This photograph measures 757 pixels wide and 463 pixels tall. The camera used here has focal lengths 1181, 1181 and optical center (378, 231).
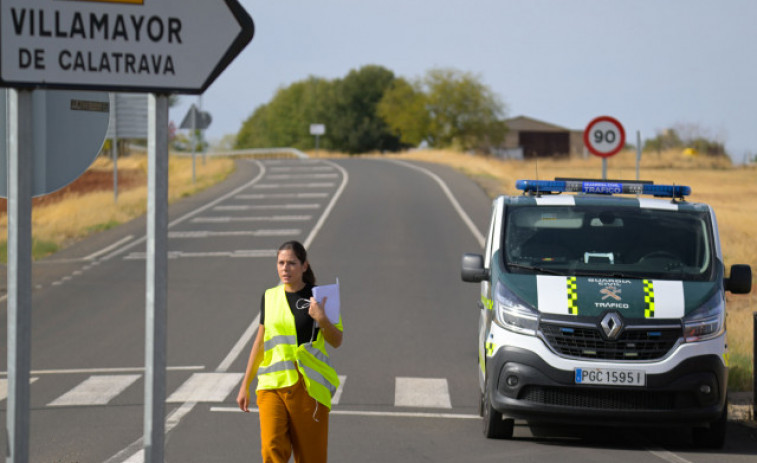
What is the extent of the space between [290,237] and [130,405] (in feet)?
50.7

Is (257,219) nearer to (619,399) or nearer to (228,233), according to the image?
(228,233)

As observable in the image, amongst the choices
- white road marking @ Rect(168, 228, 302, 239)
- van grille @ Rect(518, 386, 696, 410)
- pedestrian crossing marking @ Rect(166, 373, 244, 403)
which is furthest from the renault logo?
white road marking @ Rect(168, 228, 302, 239)

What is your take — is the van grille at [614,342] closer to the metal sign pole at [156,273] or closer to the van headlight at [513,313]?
the van headlight at [513,313]

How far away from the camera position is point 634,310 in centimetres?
946

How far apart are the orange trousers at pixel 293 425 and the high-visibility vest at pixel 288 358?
51 millimetres

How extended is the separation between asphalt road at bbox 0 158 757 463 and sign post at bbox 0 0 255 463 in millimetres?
5020

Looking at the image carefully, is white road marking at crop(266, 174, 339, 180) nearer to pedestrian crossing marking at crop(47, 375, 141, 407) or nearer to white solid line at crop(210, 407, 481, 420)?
pedestrian crossing marking at crop(47, 375, 141, 407)

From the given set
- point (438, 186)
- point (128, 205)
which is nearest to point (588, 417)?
point (128, 205)

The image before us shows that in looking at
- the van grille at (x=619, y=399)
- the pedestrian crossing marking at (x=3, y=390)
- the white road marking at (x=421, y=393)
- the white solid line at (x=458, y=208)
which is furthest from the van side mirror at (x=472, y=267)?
the white solid line at (x=458, y=208)

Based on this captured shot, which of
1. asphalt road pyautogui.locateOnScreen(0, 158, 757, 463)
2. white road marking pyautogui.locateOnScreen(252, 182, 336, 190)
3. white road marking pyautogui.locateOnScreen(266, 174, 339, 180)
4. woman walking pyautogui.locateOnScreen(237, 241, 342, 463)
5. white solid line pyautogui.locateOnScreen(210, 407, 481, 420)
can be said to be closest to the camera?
woman walking pyautogui.locateOnScreen(237, 241, 342, 463)

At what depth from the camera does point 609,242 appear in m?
10.4

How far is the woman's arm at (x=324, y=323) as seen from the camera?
6566mm

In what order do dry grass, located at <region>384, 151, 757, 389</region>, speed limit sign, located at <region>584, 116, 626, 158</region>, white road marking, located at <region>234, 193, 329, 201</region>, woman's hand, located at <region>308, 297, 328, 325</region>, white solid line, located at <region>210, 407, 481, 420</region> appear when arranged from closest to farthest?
woman's hand, located at <region>308, 297, 328, 325</region> < white solid line, located at <region>210, 407, 481, 420</region> < dry grass, located at <region>384, 151, 757, 389</region> < speed limit sign, located at <region>584, 116, 626, 158</region> < white road marking, located at <region>234, 193, 329, 201</region>

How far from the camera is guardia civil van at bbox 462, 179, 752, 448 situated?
9.41 m
